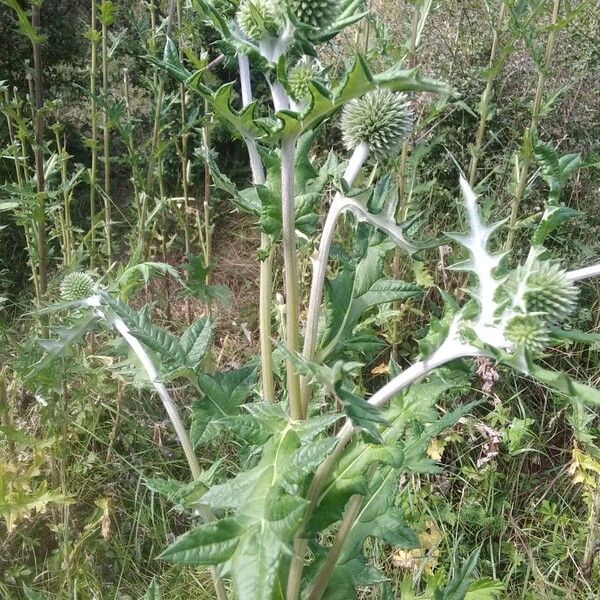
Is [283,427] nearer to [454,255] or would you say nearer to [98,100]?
[98,100]

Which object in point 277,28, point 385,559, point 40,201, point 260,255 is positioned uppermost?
point 277,28

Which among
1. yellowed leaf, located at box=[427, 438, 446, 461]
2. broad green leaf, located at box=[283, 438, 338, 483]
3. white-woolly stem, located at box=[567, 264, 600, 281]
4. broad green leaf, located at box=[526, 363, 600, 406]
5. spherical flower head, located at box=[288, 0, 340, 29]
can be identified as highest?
spherical flower head, located at box=[288, 0, 340, 29]

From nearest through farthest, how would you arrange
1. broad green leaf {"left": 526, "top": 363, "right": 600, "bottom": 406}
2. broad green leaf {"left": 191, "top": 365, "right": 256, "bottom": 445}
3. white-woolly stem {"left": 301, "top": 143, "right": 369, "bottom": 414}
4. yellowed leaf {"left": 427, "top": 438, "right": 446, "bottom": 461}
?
broad green leaf {"left": 526, "top": 363, "right": 600, "bottom": 406} < white-woolly stem {"left": 301, "top": 143, "right": 369, "bottom": 414} < broad green leaf {"left": 191, "top": 365, "right": 256, "bottom": 445} < yellowed leaf {"left": 427, "top": 438, "right": 446, "bottom": 461}

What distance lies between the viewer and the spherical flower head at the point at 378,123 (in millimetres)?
1279

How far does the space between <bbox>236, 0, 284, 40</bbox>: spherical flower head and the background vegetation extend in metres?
0.78

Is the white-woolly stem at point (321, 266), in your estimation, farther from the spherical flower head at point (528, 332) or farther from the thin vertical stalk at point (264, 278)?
the spherical flower head at point (528, 332)

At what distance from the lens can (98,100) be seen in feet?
7.55

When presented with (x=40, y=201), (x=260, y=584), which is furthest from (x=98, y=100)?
(x=260, y=584)

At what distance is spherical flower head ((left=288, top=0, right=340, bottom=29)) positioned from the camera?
41.4 inches

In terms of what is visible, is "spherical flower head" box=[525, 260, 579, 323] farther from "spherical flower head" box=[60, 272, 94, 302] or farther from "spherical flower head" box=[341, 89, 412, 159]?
"spherical flower head" box=[60, 272, 94, 302]

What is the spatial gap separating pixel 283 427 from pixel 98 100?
1555mm

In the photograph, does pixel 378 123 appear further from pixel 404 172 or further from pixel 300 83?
pixel 404 172

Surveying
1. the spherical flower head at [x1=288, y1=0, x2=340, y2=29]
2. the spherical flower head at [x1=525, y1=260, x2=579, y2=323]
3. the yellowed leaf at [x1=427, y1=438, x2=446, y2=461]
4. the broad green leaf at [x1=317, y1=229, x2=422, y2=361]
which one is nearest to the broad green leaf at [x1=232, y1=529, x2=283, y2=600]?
the broad green leaf at [x1=317, y1=229, x2=422, y2=361]

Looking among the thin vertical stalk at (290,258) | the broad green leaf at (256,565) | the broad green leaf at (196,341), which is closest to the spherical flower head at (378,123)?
the thin vertical stalk at (290,258)
